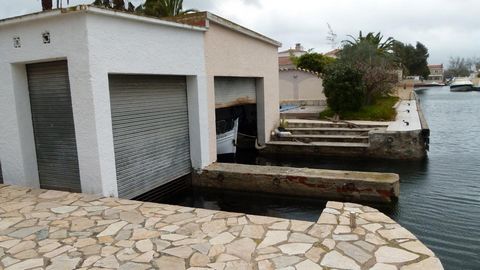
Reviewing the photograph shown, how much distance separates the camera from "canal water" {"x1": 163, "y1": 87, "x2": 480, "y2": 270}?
657cm

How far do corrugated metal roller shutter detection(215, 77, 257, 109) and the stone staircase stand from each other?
2214 millimetres

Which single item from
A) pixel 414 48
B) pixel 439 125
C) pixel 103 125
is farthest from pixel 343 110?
pixel 414 48

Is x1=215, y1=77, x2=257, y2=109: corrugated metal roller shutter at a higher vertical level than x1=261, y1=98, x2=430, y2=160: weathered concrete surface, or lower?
higher

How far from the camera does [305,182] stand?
9.17 meters

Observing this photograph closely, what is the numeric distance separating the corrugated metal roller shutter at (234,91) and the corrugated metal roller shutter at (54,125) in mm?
5226

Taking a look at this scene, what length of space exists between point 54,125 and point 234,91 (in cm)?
657

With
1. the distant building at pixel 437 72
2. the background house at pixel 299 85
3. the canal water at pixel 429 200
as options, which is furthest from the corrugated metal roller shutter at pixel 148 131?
the distant building at pixel 437 72

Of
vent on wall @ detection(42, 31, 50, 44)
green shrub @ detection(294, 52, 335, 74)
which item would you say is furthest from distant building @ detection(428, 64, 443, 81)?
vent on wall @ detection(42, 31, 50, 44)

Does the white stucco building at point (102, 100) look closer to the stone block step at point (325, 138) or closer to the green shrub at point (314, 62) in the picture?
the stone block step at point (325, 138)

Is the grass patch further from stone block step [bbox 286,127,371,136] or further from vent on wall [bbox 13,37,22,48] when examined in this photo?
vent on wall [bbox 13,37,22,48]

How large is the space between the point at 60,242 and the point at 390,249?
4.46 meters

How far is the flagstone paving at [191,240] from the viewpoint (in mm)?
4371

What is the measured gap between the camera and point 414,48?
69.2 meters

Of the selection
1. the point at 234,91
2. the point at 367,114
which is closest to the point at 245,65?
the point at 234,91
